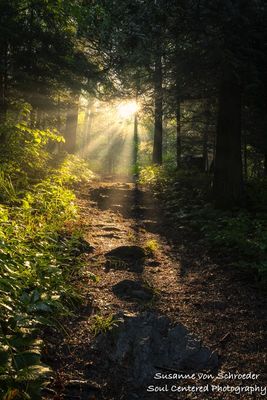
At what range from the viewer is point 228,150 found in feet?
34.6

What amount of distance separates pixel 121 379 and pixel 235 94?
8.77m

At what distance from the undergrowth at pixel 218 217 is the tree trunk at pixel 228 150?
0.45m

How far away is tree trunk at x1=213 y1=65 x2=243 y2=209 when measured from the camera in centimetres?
1022

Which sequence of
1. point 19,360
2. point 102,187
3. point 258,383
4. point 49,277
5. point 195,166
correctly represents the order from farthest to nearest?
point 195,166 < point 102,187 < point 49,277 < point 258,383 < point 19,360

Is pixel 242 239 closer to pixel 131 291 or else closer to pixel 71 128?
pixel 131 291

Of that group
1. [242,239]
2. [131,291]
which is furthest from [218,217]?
[131,291]

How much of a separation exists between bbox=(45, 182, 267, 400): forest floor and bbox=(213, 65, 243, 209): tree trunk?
6.92ft

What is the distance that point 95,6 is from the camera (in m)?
10.6

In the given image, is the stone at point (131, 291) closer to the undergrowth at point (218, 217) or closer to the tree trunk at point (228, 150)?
the undergrowth at point (218, 217)

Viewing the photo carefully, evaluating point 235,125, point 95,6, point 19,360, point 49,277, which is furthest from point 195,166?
point 19,360

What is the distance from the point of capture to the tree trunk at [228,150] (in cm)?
1022

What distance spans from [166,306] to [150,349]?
1.13 meters

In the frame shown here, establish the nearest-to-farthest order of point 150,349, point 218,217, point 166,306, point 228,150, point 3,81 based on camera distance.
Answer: point 150,349 → point 166,306 → point 218,217 → point 228,150 → point 3,81

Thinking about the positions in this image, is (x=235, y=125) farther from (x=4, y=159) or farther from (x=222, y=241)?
(x=4, y=159)
